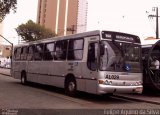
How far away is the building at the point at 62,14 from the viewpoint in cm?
6914

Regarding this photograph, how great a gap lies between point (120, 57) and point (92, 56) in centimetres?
120

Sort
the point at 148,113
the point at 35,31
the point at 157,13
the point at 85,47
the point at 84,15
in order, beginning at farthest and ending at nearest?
the point at 35,31
the point at 84,15
the point at 157,13
the point at 85,47
the point at 148,113

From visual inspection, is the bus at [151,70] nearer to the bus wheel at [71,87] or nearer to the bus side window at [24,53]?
the bus wheel at [71,87]

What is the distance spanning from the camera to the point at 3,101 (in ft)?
44.4

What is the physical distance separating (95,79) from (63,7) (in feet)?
244

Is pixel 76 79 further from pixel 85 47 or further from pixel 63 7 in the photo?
pixel 63 7

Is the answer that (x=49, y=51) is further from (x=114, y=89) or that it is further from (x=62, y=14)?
(x=62, y=14)

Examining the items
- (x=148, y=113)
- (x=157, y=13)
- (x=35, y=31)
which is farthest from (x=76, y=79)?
(x=35, y=31)

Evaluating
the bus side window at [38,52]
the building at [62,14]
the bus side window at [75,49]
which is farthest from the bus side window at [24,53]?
the building at [62,14]

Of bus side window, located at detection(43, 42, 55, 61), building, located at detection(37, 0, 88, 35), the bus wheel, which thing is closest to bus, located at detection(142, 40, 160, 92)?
the bus wheel

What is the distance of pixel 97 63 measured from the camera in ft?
47.3

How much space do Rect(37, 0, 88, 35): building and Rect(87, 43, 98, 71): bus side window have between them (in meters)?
48.5

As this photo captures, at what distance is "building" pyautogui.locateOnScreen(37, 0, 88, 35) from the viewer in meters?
69.1

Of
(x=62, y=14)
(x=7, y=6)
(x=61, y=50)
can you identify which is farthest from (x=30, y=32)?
(x=61, y=50)
